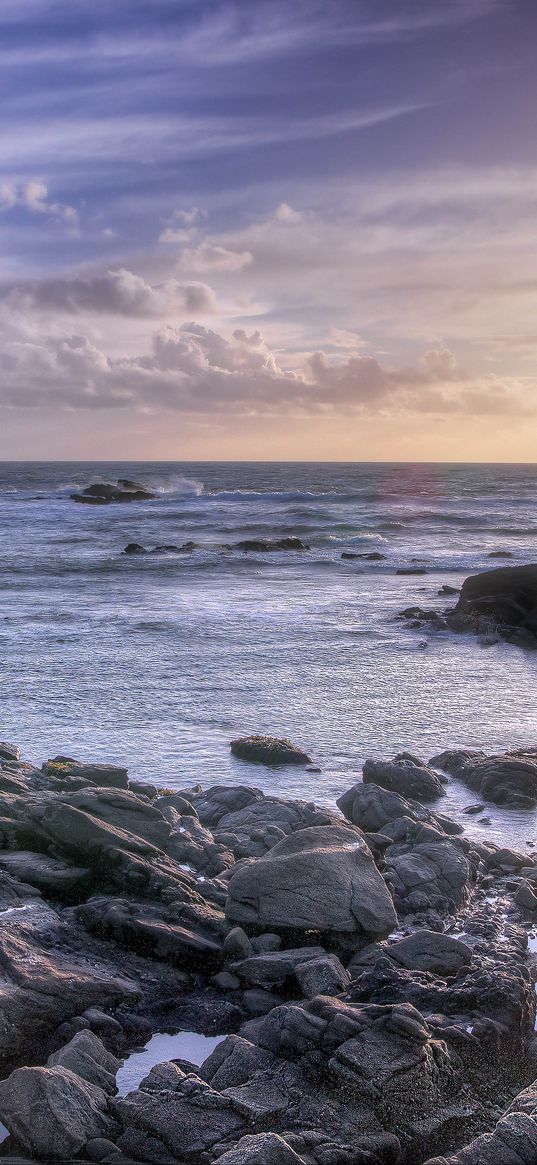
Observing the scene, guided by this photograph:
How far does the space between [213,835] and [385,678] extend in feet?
33.9

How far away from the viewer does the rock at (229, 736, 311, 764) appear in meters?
15.3

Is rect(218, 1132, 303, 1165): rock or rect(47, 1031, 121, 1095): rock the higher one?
rect(218, 1132, 303, 1165): rock

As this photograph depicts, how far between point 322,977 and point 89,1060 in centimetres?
220

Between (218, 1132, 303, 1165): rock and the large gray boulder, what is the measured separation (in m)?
2.98

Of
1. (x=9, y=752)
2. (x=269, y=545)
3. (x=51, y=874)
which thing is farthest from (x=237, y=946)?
(x=269, y=545)

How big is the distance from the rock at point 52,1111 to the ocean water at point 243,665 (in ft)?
24.8

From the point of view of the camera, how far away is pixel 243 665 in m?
22.3

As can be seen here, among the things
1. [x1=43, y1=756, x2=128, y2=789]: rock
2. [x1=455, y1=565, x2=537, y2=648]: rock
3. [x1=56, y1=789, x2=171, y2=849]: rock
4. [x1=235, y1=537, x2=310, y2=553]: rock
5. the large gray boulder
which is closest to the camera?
the large gray boulder

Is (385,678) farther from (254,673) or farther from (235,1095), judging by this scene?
(235,1095)

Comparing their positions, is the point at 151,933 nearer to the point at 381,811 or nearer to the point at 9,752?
the point at 381,811

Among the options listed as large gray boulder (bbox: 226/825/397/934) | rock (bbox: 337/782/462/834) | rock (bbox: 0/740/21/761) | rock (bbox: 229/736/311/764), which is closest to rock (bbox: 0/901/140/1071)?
large gray boulder (bbox: 226/825/397/934)

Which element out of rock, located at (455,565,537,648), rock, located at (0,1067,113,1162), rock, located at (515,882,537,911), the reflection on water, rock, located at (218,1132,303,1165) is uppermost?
rock, located at (455,565,537,648)

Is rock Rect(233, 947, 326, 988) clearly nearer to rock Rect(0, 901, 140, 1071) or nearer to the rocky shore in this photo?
the rocky shore

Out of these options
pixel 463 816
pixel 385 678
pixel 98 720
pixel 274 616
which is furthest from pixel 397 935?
pixel 274 616
